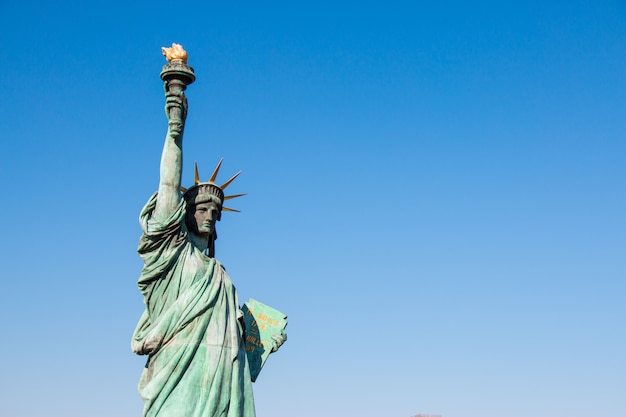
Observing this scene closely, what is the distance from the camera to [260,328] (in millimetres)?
17250

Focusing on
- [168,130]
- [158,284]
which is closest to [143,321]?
[158,284]

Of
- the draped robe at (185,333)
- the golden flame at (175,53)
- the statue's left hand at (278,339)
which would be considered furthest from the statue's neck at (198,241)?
the golden flame at (175,53)

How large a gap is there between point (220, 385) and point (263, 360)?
68.0 inches

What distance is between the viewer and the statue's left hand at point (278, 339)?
17.2m

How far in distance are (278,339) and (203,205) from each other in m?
2.92

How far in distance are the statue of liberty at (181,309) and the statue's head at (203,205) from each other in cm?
2

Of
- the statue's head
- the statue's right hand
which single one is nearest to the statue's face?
the statue's head

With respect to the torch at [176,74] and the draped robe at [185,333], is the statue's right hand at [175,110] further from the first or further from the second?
the draped robe at [185,333]

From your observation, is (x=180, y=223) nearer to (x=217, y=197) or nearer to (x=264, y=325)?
(x=217, y=197)

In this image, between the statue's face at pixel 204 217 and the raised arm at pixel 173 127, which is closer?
the raised arm at pixel 173 127

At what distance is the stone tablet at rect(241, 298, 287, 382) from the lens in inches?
671

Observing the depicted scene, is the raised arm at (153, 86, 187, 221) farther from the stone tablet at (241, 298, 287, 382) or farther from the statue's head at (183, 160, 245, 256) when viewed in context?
the stone tablet at (241, 298, 287, 382)

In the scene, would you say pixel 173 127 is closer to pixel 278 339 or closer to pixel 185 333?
pixel 185 333

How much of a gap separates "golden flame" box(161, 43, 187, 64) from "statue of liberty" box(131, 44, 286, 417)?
0.06 ft
